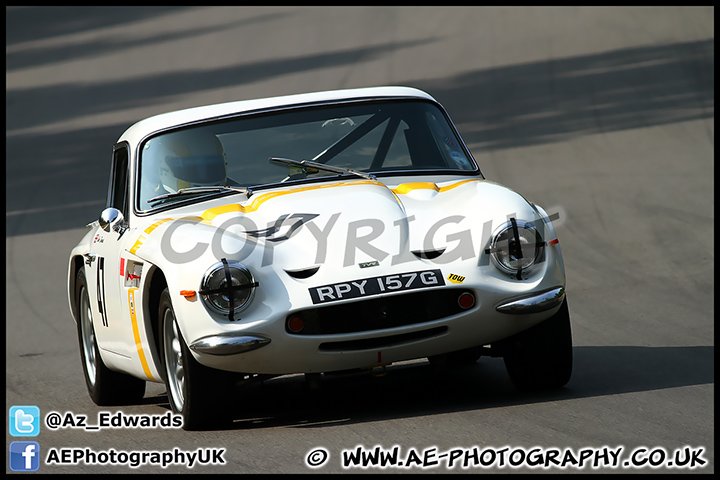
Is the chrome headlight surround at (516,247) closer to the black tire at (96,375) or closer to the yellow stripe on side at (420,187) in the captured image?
the yellow stripe on side at (420,187)

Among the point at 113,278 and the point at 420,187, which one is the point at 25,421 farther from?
the point at 420,187

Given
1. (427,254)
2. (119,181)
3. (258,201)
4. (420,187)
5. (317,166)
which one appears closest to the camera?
(427,254)

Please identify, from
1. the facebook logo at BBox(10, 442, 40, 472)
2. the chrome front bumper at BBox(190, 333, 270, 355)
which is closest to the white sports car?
the chrome front bumper at BBox(190, 333, 270, 355)

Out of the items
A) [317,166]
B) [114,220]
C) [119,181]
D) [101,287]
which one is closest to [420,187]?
[317,166]

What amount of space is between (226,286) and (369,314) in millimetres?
681

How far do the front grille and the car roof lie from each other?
1906 millimetres

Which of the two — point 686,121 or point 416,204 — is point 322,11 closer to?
point 686,121

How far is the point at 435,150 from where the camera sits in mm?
6879

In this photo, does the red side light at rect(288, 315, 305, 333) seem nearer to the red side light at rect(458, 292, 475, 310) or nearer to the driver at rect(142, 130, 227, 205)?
the red side light at rect(458, 292, 475, 310)

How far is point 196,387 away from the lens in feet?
18.0

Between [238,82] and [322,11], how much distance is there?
926cm

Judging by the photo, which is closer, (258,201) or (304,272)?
(304,272)

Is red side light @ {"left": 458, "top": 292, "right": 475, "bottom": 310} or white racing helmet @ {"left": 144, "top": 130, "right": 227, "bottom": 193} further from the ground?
white racing helmet @ {"left": 144, "top": 130, "right": 227, "bottom": 193}

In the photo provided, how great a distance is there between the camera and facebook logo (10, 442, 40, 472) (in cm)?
530
